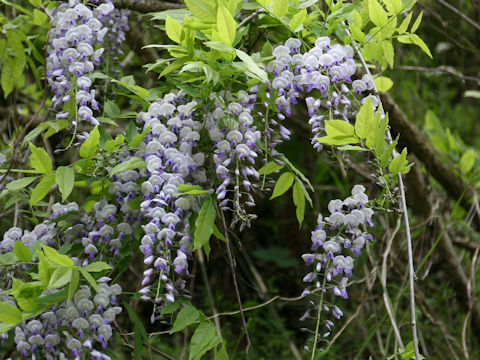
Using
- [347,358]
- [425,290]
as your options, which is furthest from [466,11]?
[347,358]

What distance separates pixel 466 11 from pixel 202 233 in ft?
7.74

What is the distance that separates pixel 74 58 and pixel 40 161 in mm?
227

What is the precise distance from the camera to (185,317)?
41.5 inches

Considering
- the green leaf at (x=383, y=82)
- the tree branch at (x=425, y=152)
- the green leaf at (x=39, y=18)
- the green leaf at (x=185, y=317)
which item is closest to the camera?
the green leaf at (x=185, y=317)

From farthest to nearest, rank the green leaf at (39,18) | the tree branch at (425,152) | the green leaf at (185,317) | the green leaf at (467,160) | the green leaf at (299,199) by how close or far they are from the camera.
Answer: the green leaf at (467,160) < the tree branch at (425,152) < the green leaf at (39,18) < the green leaf at (299,199) < the green leaf at (185,317)

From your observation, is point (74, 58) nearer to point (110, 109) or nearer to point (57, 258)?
point (110, 109)

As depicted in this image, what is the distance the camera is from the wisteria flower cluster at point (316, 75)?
1.05m

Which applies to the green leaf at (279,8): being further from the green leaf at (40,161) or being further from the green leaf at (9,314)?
the green leaf at (9,314)

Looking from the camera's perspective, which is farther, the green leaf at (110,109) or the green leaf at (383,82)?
the green leaf at (383,82)

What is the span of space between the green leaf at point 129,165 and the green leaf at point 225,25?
25cm

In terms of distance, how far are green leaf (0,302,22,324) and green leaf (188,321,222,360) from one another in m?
0.30

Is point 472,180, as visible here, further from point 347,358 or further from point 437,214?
point 347,358

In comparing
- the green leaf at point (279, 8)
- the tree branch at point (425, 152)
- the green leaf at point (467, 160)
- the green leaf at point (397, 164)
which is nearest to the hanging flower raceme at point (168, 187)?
the green leaf at point (279, 8)

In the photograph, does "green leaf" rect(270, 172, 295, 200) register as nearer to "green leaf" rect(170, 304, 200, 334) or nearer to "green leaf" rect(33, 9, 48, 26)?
"green leaf" rect(170, 304, 200, 334)
